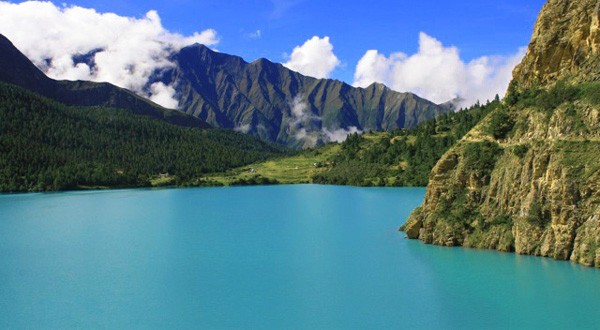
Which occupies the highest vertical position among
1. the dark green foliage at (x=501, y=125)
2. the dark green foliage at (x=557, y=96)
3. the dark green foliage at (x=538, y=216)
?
the dark green foliage at (x=557, y=96)

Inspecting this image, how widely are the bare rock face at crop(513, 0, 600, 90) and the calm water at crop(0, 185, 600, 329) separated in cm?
2453

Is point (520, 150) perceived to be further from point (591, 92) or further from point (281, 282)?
point (281, 282)

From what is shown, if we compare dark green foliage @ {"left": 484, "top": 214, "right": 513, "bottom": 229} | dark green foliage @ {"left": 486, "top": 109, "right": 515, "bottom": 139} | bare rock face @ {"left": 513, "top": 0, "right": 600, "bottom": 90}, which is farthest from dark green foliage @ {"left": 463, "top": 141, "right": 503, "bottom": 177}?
bare rock face @ {"left": 513, "top": 0, "right": 600, "bottom": 90}

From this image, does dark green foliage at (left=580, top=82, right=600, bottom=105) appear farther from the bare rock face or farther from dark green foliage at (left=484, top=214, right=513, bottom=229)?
dark green foliage at (left=484, top=214, right=513, bottom=229)

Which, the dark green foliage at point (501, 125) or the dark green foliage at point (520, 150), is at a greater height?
the dark green foliage at point (501, 125)

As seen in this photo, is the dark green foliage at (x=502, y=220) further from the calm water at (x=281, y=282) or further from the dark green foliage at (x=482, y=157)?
the dark green foliage at (x=482, y=157)

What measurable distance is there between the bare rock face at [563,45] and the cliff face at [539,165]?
0.12 meters

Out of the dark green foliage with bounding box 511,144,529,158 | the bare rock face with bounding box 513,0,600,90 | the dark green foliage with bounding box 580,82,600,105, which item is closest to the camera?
the dark green foliage with bounding box 580,82,600,105

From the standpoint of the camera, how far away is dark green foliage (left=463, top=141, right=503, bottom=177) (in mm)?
60656

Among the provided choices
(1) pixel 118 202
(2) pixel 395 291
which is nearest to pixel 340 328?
(2) pixel 395 291

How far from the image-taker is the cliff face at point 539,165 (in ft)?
162

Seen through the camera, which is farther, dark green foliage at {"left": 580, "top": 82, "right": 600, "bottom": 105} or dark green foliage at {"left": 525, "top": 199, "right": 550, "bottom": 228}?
dark green foliage at {"left": 580, "top": 82, "right": 600, "bottom": 105}

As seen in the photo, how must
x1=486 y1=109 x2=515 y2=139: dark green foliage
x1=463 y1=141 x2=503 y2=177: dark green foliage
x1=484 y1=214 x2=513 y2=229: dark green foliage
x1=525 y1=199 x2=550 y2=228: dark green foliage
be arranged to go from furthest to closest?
x1=486 y1=109 x2=515 y2=139: dark green foliage, x1=463 y1=141 x2=503 y2=177: dark green foliage, x1=484 y1=214 x2=513 y2=229: dark green foliage, x1=525 y1=199 x2=550 y2=228: dark green foliage

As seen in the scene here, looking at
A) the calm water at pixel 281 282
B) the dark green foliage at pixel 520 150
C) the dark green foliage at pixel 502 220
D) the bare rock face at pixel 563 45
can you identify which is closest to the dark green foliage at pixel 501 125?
the dark green foliage at pixel 520 150
